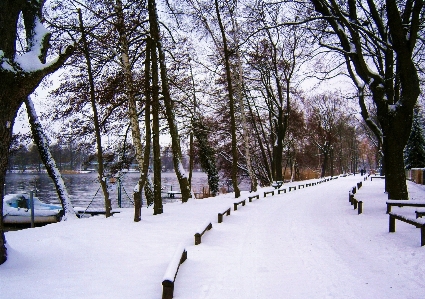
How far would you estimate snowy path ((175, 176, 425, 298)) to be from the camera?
17.0 feet

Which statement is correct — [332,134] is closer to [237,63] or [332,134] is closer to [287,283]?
[237,63]

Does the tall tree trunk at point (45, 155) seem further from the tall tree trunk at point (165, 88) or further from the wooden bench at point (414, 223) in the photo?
the wooden bench at point (414, 223)

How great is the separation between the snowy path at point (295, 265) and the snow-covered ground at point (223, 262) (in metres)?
0.01

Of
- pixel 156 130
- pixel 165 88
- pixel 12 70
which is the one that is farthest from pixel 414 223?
pixel 165 88

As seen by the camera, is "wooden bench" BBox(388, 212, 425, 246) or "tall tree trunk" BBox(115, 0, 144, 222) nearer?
"wooden bench" BBox(388, 212, 425, 246)

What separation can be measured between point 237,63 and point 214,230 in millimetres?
18563

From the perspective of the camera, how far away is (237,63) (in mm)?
26531

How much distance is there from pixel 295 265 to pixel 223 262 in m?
1.28

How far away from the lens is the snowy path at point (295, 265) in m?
5.20

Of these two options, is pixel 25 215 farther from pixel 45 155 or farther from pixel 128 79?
pixel 128 79

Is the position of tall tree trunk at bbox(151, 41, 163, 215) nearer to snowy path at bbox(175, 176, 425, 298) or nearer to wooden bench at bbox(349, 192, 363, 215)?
snowy path at bbox(175, 176, 425, 298)

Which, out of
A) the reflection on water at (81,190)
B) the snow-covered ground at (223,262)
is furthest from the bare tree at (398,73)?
the reflection on water at (81,190)

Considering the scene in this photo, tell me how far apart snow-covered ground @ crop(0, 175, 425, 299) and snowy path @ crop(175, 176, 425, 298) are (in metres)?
0.01

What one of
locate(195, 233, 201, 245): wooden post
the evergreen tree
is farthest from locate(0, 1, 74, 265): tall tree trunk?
the evergreen tree
